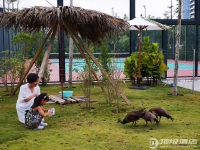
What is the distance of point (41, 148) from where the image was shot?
399cm

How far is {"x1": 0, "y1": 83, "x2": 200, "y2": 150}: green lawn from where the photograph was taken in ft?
13.5

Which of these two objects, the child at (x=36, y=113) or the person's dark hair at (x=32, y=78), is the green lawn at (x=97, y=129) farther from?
the person's dark hair at (x=32, y=78)

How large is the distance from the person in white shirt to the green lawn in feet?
0.76

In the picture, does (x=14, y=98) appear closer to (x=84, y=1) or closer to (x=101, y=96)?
(x=101, y=96)

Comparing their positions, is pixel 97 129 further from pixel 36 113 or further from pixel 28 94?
pixel 28 94

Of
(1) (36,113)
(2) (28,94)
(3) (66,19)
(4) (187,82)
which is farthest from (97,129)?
(4) (187,82)

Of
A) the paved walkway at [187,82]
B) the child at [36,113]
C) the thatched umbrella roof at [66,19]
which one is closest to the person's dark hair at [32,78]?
the child at [36,113]

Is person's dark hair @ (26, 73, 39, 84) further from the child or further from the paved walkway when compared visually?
the paved walkway

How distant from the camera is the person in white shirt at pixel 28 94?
5.19 metres

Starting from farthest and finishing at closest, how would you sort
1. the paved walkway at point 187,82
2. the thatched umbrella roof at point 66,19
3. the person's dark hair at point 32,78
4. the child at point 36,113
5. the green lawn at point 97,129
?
the paved walkway at point 187,82 < the thatched umbrella roof at point 66,19 < the person's dark hair at point 32,78 < the child at point 36,113 < the green lawn at point 97,129

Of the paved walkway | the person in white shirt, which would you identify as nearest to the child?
the person in white shirt

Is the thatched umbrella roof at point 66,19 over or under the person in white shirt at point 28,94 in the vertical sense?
over

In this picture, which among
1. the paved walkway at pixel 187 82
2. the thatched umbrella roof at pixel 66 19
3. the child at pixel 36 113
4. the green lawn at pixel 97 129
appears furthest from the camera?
the paved walkway at pixel 187 82

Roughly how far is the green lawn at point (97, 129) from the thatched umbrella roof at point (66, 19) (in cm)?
174
